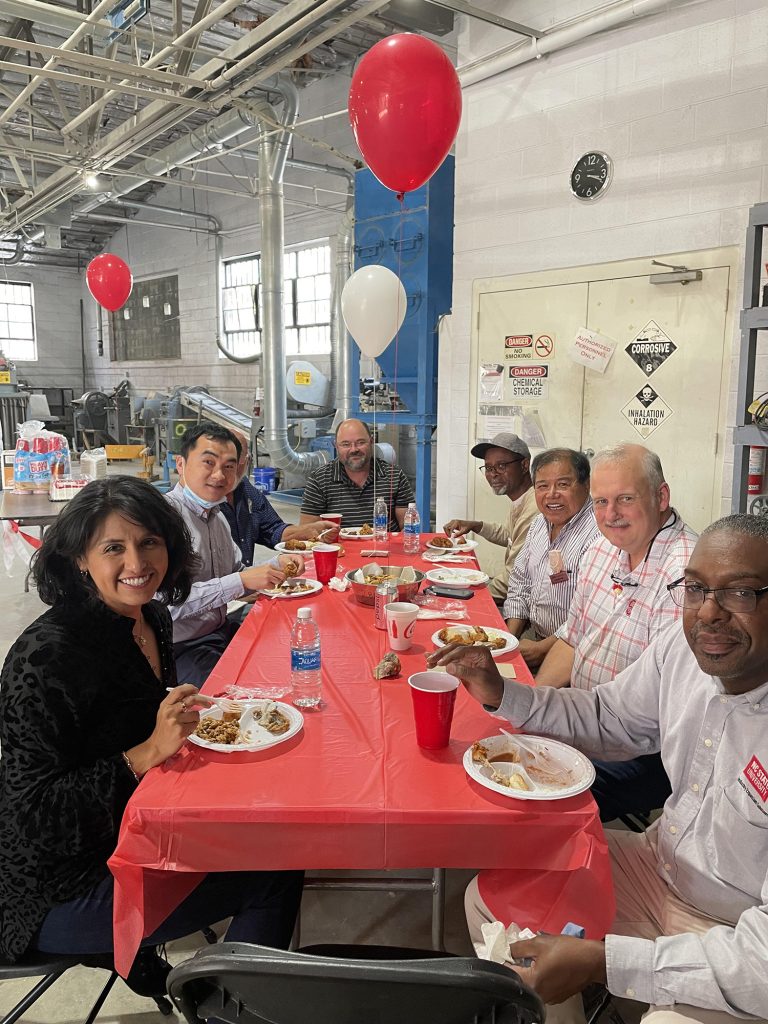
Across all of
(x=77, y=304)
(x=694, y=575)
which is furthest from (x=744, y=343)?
(x=77, y=304)

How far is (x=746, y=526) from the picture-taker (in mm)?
1350

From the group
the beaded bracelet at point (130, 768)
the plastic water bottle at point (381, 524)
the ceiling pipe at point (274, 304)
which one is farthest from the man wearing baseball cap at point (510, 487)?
the ceiling pipe at point (274, 304)

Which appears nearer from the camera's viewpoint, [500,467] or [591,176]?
[500,467]

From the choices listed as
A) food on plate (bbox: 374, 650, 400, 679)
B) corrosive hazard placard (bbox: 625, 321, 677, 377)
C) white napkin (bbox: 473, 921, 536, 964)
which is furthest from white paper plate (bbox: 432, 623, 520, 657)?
corrosive hazard placard (bbox: 625, 321, 677, 377)

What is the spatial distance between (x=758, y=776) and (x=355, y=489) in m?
3.28

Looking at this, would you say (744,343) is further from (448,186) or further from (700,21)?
Answer: (448,186)

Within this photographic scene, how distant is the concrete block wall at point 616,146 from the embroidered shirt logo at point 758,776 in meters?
3.16

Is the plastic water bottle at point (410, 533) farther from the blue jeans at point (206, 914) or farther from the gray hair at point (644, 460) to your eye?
the blue jeans at point (206, 914)

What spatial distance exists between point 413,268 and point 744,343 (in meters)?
3.07

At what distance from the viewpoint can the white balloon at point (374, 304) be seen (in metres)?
4.77

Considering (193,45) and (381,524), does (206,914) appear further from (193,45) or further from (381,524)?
(193,45)

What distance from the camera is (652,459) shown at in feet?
7.45

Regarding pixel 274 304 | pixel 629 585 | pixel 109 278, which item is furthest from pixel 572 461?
pixel 109 278

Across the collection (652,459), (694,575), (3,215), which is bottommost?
(694,575)
